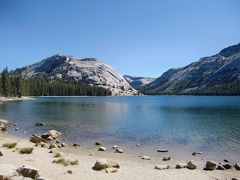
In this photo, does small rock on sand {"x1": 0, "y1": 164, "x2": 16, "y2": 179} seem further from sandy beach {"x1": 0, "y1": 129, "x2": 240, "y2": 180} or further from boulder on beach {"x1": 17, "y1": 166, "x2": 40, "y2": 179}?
sandy beach {"x1": 0, "y1": 129, "x2": 240, "y2": 180}

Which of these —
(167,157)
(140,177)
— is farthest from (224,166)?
(140,177)

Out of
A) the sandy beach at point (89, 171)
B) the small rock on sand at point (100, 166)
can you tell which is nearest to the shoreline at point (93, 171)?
the sandy beach at point (89, 171)

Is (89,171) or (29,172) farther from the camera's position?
(89,171)

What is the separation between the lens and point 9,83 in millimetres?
188125

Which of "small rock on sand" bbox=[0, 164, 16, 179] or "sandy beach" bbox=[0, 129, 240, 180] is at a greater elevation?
"small rock on sand" bbox=[0, 164, 16, 179]

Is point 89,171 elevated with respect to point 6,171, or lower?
lower

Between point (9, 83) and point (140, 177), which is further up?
point (9, 83)

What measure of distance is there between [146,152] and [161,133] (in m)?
18.7

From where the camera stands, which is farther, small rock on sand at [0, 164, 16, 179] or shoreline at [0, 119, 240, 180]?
shoreline at [0, 119, 240, 180]

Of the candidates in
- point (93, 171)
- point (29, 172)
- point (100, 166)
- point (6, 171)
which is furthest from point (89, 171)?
point (6, 171)

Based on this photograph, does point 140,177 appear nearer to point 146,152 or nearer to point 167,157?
point 167,157

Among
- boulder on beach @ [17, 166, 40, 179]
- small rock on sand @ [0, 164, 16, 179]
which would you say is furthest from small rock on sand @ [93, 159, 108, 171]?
small rock on sand @ [0, 164, 16, 179]

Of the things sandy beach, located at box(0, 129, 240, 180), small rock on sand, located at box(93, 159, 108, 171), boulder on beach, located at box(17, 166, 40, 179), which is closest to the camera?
boulder on beach, located at box(17, 166, 40, 179)

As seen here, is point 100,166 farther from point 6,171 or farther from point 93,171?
point 6,171
